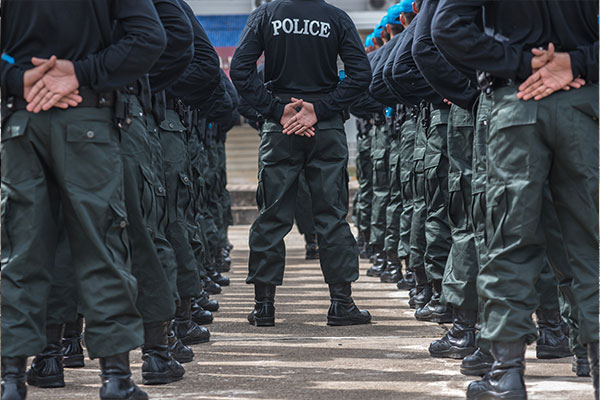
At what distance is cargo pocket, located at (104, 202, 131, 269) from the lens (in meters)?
3.56

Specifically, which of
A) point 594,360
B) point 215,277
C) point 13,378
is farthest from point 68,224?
point 215,277

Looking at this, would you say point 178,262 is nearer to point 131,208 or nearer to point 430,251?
point 131,208

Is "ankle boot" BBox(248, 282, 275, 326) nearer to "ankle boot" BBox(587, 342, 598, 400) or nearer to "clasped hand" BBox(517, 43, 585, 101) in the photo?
"ankle boot" BBox(587, 342, 598, 400)

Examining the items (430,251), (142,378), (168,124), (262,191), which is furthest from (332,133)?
(142,378)

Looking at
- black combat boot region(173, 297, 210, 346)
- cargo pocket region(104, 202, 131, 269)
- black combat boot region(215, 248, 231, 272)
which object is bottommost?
black combat boot region(215, 248, 231, 272)

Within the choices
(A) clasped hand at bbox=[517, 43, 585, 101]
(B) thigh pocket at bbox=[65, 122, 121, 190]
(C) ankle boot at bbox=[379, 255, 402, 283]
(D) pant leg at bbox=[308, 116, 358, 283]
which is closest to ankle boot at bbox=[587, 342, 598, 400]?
(A) clasped hand at bbox=[517, 43, 585, 101]

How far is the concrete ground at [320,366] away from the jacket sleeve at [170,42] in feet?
4.56

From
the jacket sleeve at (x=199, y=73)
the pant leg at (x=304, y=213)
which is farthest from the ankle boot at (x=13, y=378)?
the pant leg at (x=304, y=213)

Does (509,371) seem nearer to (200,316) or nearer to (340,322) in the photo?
(340,322)

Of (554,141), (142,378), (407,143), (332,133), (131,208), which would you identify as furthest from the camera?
(407,143)

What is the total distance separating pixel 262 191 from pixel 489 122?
2577mm

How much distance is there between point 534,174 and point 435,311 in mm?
2526

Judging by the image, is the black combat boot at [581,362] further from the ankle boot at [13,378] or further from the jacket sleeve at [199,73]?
the jacket sleeve at [199,73]

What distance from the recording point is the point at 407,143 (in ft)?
23.0
